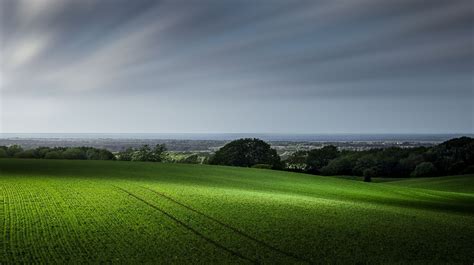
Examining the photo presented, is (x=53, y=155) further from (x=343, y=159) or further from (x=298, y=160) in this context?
(x=343, y=159)

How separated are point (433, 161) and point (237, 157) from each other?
41.2 m

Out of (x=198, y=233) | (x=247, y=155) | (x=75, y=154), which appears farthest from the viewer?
(x=247, y=155)

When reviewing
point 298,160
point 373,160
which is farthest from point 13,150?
point 373,160

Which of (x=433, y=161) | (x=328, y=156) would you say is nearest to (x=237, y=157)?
(x=328, y=156)

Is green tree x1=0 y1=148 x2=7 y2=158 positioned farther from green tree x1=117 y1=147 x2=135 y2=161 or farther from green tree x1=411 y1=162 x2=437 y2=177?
green tree x1=411 y1=162 x2=437 y2=177

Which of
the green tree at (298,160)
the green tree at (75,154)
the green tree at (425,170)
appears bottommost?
the green tree at (425,170)

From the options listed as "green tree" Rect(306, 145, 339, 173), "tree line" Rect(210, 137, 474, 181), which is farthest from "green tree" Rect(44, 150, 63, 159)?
"green tree" Rect(306, 145, 339, 173)

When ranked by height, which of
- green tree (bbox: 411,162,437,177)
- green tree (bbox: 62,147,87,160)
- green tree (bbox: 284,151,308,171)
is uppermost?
green tree (bbox: 62,147,87,160)

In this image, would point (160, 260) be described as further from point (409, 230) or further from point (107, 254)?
point (409, 230)

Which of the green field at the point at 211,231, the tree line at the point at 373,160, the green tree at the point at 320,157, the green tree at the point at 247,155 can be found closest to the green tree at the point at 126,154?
the green tree at the point at 247,155

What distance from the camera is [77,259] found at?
12070 millimetres

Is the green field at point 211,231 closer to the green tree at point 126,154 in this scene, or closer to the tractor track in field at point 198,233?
the tractor track in field at point 198,233

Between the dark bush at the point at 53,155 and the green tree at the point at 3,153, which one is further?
the green tree at the point at 3,153

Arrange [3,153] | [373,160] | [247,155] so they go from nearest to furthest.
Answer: [3,153], [247,155], [373,160]
